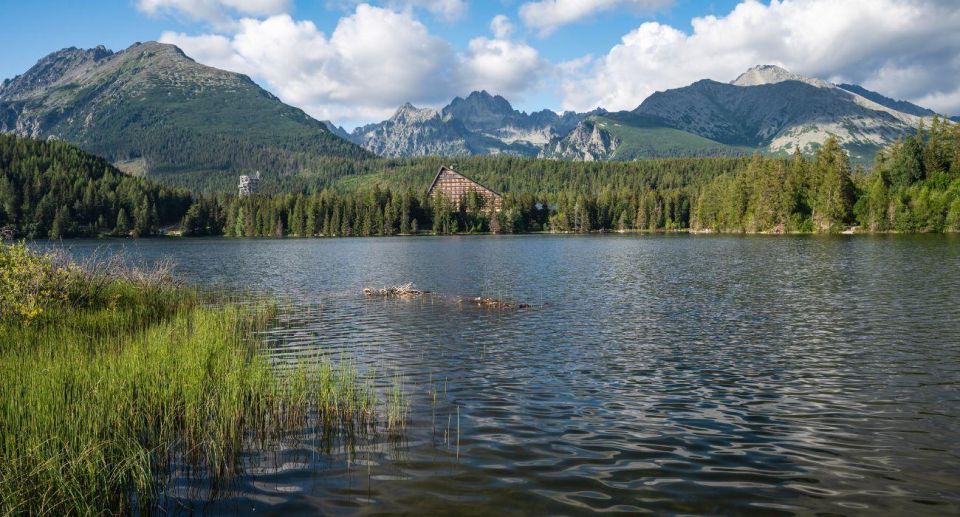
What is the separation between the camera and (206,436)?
13219 mm

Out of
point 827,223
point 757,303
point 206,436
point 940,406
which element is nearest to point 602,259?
point 757,303

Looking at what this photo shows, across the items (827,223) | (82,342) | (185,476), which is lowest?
(185,476)

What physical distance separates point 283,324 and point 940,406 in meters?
29.0

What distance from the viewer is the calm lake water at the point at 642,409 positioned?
11.2 m

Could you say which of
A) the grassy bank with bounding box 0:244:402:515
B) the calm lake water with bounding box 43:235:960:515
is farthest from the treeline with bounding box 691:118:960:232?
the grassy bank with bounding box 0:244:402:515

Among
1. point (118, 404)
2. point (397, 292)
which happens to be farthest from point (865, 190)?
point (118, 404)

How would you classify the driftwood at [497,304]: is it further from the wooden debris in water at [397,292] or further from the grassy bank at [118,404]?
the grassy bank at [118,404]

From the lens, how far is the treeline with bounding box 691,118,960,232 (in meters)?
133

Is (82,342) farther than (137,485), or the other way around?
(82,342)

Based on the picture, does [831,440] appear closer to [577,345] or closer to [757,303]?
[577,345]

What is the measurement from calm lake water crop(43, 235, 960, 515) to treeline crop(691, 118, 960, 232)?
117 meters

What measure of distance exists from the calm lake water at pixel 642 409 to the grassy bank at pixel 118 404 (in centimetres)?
109

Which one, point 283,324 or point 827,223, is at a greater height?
point 827,223

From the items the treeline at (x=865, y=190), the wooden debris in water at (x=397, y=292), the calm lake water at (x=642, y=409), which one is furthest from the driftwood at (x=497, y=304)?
the treeline at (x=865, y=190)
